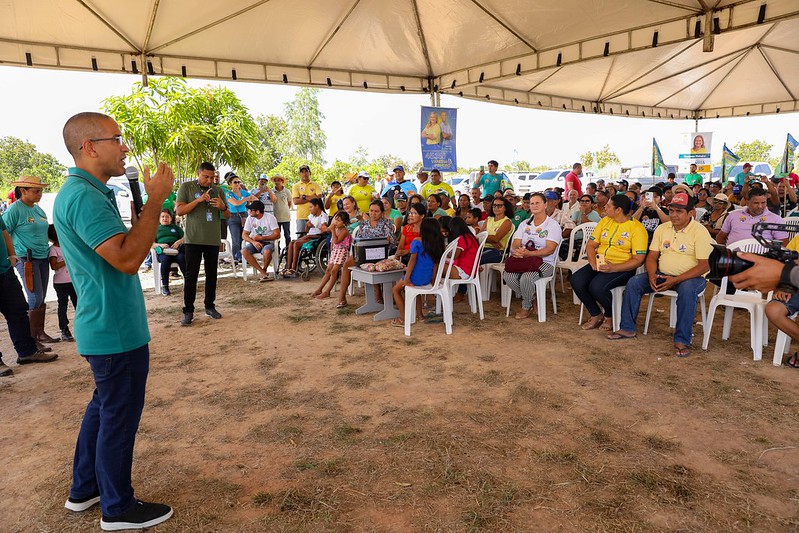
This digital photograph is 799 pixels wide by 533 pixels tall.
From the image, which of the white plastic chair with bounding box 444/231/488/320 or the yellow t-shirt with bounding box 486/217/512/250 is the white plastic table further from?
the yellow t-shirt with bounding box 486/217/512/250

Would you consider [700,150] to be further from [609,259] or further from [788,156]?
[609,259]

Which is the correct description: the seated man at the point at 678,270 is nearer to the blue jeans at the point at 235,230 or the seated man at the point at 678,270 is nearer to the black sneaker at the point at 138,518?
the black sneaker at the point at 138,518

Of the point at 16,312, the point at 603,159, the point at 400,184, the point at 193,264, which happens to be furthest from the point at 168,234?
the point at 603,159

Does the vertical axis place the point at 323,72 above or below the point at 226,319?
above

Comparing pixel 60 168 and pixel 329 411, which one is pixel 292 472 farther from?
pixel 60 168

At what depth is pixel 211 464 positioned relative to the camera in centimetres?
271

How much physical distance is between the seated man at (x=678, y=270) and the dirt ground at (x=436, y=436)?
212mm

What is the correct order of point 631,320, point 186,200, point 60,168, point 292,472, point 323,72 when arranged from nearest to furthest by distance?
point 292,472
point 631,320
point 186,200
point 323,72
point 60,168

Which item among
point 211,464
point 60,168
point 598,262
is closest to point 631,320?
point 598,262

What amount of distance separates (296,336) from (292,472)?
259cm

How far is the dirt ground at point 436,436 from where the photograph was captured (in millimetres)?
2252

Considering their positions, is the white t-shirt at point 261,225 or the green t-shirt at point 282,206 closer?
the white t-shirt at point 261,225

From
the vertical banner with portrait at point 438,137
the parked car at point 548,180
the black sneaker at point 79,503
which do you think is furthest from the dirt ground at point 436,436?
the parked car at point 548,180

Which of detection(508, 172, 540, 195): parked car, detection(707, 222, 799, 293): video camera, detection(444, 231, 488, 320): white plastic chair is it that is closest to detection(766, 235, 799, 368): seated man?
detection(707, 222, 799, 293): video camera
